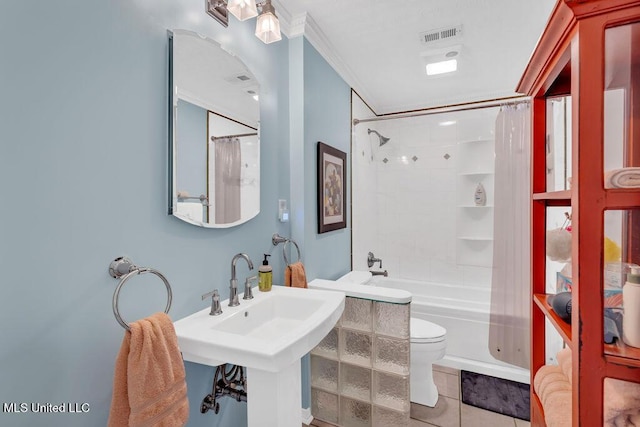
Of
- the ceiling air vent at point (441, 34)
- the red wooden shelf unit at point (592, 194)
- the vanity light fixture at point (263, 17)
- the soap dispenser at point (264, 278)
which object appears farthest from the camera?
the ceiling air vent at point (441, 34)

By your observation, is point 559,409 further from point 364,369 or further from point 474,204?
point 474,204

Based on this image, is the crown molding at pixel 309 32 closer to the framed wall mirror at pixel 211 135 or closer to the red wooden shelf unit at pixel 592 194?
the framed wall mirror at pixel 211 135

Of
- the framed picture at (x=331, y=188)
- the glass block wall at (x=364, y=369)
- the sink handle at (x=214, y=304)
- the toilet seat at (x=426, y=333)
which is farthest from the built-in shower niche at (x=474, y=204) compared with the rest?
the sink handle at (x=214, y=304)

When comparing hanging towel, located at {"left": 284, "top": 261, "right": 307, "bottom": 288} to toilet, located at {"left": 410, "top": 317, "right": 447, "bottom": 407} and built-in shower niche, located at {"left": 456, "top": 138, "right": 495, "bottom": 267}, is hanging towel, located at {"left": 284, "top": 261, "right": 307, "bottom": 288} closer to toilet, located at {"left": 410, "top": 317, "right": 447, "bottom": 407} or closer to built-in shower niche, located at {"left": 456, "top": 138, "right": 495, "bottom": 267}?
toilet, located at {"left": 410, "top": 317, "right": 447, "bottom": 407}

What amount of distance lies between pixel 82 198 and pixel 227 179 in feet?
2.07

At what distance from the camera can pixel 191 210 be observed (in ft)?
4.10

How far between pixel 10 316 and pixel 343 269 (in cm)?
205

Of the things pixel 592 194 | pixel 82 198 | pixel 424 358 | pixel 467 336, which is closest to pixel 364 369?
pixel 424 358

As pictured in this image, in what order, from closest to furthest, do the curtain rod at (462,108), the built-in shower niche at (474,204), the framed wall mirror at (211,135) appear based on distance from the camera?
the framed wall mirror at (211,135) < the curtain rod at (462,108) < the built-in shower niche at (474,204)

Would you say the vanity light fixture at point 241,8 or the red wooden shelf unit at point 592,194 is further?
the vanity light fixture at point 241,8

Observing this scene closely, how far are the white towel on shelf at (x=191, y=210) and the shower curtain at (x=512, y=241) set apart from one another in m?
2.19

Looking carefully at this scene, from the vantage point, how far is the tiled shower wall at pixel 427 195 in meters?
3.18

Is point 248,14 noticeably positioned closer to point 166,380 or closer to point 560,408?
point 166,380

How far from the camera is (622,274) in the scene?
0.78 m
